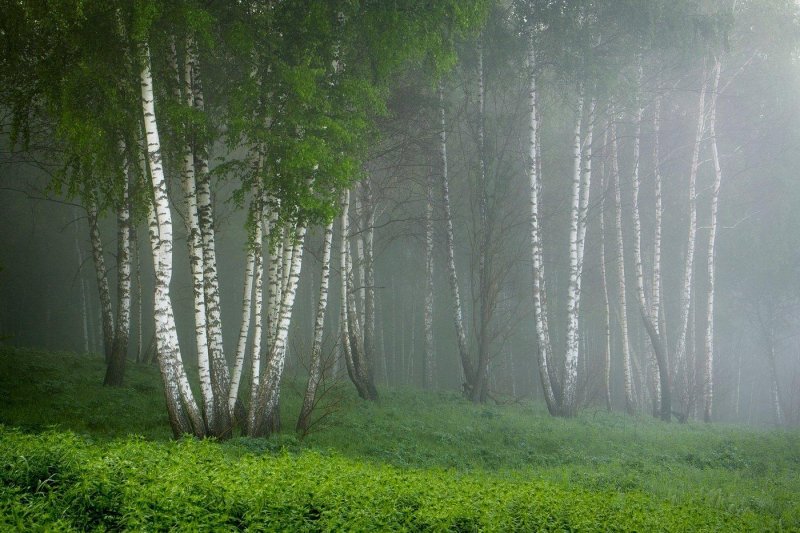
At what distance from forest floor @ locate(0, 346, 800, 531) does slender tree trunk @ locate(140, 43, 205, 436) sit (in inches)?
24.5

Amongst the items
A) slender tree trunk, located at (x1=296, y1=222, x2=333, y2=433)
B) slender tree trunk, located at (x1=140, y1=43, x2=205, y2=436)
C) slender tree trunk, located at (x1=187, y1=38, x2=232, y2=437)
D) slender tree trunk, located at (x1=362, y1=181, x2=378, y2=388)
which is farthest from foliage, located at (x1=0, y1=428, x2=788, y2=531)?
slender tree trunk, located at (x1=362, y1=181, x2=378, y2=388)

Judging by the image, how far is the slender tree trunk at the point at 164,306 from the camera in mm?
10695

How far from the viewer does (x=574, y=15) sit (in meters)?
19.2

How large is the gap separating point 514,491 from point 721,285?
34745 mm

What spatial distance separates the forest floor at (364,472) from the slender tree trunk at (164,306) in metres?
0.62

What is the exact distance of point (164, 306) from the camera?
1088 centimetres

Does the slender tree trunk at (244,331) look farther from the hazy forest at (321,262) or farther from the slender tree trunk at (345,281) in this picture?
the slender tree trunk at (345,281)

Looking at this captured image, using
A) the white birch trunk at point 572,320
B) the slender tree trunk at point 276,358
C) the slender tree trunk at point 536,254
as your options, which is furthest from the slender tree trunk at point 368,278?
the slender tree trunk at point 276,358

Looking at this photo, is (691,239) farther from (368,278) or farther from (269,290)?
(269,290)

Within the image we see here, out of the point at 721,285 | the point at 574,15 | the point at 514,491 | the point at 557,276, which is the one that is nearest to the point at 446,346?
the point at 557,276

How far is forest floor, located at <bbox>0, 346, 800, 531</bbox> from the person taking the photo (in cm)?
622

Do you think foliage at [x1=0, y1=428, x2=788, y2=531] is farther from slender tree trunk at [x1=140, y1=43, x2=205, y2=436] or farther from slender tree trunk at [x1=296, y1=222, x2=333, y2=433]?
slender tree trunk at [x1=296, y1=222, x2=333, y2=433]

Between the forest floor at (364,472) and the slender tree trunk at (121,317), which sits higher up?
the slender tree trunk at (121,317)

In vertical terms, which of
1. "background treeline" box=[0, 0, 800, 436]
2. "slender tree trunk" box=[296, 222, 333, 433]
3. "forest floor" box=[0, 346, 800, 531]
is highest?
"background treeline" box=[0, 0, 800, 436]
